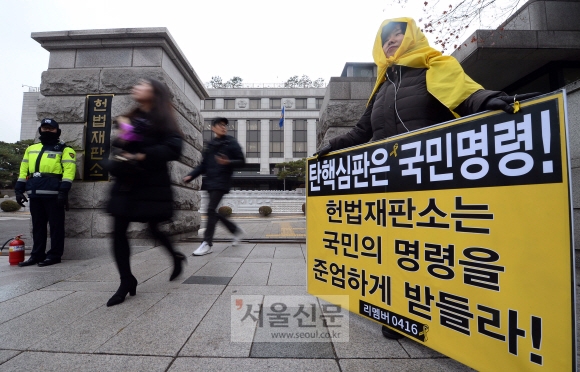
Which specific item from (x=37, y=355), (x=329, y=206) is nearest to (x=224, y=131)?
(x=329, y=206)

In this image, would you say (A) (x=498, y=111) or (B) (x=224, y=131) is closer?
(A) (x=498, y=111)

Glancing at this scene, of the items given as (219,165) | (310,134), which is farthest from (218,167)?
(310,134)

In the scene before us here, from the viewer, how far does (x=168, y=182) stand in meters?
2.31

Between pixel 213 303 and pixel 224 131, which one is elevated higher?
pixel 224 131

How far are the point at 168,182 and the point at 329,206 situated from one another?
53.7 inches

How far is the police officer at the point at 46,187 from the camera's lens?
142 inches

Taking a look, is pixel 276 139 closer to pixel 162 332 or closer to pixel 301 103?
pixel 301 103

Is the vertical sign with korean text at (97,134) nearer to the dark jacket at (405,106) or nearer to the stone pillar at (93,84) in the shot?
the stone pillar at (93,84)

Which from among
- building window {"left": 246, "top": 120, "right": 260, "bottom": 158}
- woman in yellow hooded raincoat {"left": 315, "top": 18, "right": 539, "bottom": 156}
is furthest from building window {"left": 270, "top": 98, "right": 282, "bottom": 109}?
woman in yellow hooded raincoat {"left": 315, "top": 18, "right": 539, "bottom": 156}

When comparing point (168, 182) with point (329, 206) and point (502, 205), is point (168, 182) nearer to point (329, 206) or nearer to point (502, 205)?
point (329, 206)

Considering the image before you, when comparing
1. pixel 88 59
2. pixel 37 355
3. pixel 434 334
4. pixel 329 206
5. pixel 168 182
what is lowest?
pixel 37 355

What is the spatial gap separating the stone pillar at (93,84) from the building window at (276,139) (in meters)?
34.3

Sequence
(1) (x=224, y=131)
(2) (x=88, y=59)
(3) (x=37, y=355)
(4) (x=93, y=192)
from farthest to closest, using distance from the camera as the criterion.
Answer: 1. (2) (x=88, y=59)
2. (4) (x=93, y=192)
3. (1) (x=224, y=131)
4. (3) (x=37, y=355)

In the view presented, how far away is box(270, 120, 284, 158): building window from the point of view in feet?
129
